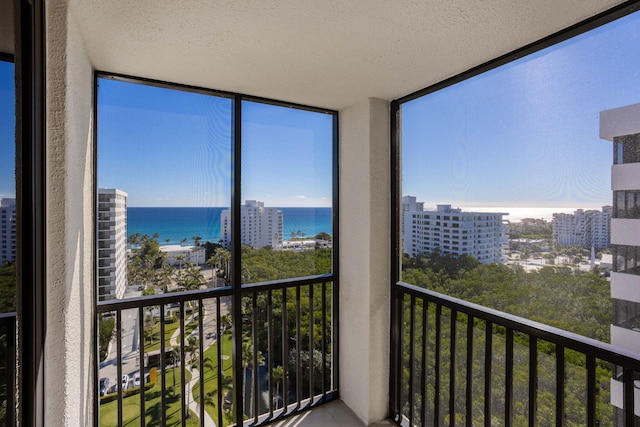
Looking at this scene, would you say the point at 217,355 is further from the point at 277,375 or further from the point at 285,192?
the point at 285,192

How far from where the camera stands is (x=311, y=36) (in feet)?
5.12

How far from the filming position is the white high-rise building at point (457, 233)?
1.84 m

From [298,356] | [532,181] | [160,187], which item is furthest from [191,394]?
[532,181]

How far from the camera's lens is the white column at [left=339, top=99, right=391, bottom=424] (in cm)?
242

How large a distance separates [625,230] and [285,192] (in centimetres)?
195

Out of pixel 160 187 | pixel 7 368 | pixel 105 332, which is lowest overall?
pixel 105 332

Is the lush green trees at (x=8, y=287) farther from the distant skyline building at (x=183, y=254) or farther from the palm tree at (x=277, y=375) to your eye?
the palm tree at (x=277, y=375)

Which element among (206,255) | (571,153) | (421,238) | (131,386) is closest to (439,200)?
(421,238)

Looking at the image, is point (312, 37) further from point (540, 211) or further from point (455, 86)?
point (540, 211)

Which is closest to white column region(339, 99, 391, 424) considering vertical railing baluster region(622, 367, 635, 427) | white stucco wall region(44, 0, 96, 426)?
vertical railing baluster region(622, 367, 635, 427)

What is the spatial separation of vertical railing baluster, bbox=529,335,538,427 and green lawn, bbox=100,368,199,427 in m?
2.06

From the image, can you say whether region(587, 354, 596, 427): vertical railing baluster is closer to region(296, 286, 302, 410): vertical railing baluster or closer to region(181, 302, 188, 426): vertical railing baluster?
region(296, 286, 302, 410): vertical railing baluster

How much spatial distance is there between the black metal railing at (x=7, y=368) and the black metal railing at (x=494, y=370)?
6.68 ft

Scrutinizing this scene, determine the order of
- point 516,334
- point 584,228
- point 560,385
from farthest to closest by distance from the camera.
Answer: point 516,334 → point 560,385 → point 584,228
